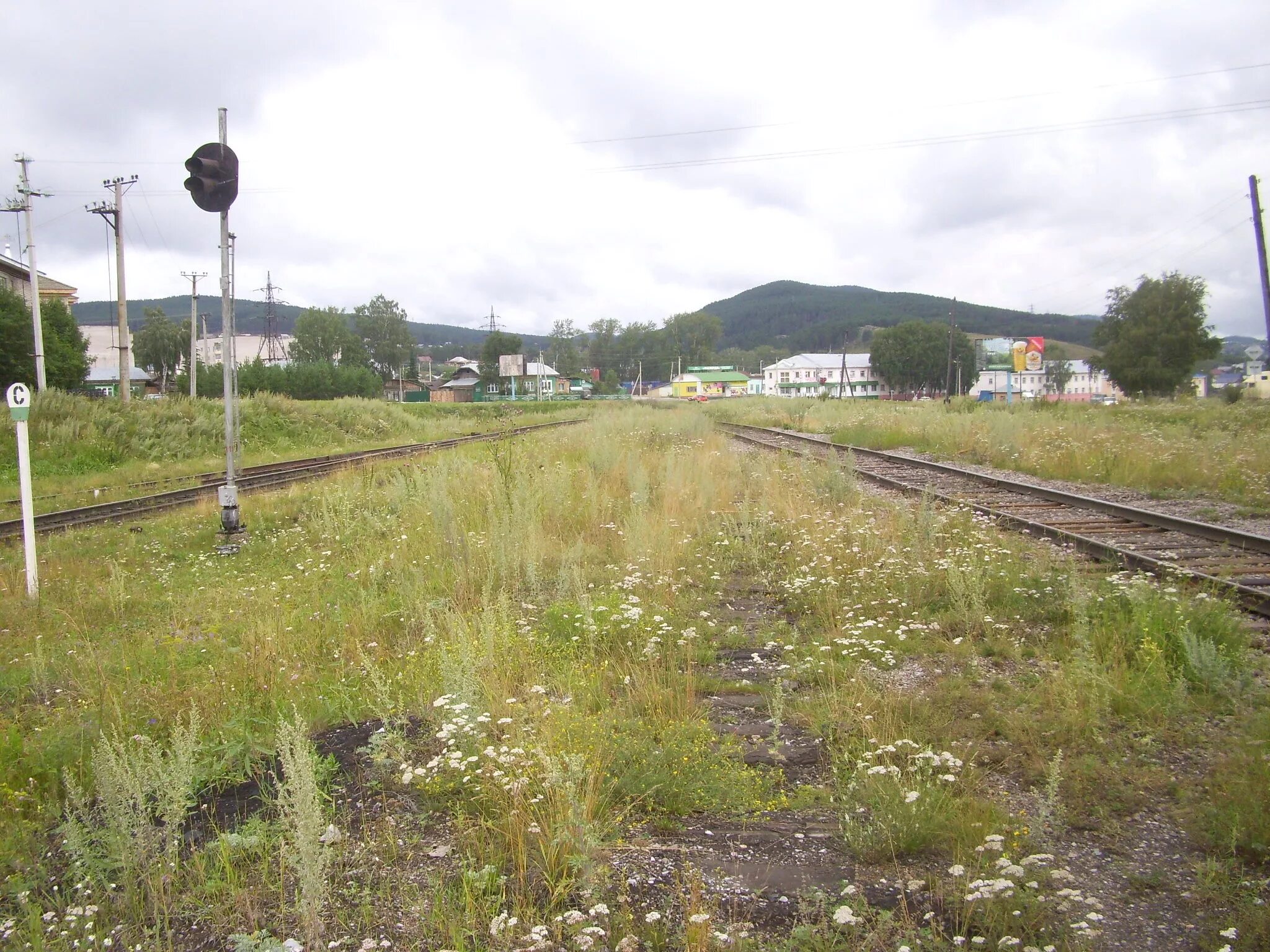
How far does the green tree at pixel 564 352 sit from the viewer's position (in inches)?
5866

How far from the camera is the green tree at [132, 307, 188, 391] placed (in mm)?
99562

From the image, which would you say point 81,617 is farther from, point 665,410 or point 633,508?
point 665,410

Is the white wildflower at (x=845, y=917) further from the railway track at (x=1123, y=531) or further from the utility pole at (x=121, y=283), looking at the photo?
the utility pole at (x=121, y=283)

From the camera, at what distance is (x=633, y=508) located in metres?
9.14

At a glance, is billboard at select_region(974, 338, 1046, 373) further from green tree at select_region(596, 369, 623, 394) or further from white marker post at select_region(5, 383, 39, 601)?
white marker post at select_region(5, 383, 39, 601)

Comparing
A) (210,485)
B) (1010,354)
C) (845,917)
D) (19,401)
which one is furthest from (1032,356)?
(845,917)

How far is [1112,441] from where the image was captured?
16.1 m

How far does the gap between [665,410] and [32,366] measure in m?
31.7

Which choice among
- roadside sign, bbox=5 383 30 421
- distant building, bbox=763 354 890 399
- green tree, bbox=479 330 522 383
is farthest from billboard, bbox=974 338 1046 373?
roadside sign, bbox=5 383 30 421

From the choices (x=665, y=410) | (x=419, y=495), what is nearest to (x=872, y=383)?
(x=665, y=410)

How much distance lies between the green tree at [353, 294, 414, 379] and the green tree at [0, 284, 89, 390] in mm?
58017

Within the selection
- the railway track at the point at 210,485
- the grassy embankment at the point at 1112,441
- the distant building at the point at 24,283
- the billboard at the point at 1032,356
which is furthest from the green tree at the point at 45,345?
the billboard at the point at 1032,356

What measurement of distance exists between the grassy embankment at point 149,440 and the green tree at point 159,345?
83046 mm

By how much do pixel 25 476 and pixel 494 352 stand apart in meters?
114
